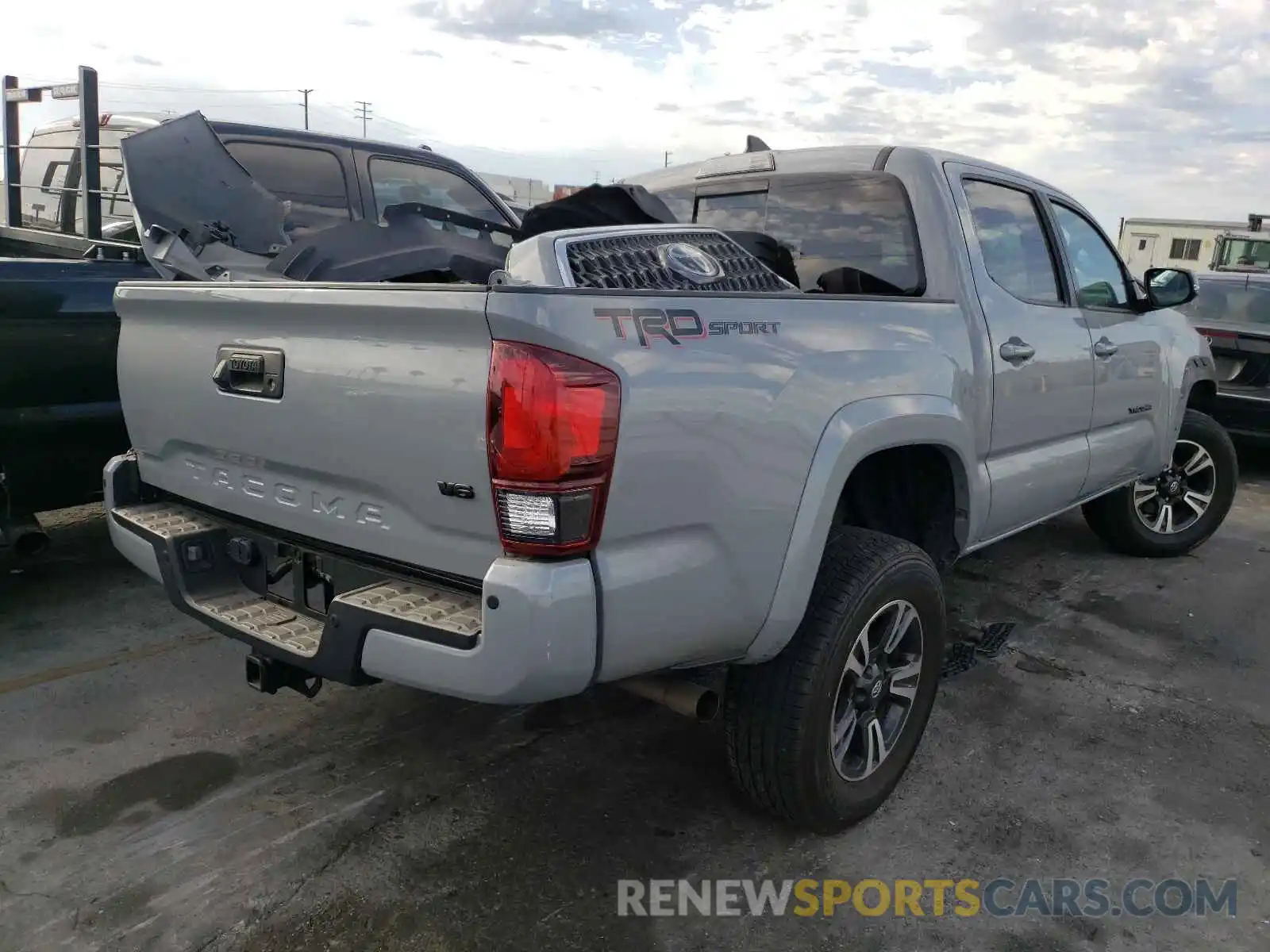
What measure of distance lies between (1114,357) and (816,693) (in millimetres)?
2554

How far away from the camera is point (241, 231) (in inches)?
154

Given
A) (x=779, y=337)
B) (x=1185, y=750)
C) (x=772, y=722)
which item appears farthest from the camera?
(x=1185, y=750)

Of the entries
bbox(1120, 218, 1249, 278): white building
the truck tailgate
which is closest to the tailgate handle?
the truck tailgate

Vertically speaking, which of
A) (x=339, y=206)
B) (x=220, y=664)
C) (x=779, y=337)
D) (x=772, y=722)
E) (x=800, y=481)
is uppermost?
(x=339, y=206)

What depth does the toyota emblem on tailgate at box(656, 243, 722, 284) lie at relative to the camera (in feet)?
8.34

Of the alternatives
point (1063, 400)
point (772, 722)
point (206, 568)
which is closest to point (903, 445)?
point (772, 722)

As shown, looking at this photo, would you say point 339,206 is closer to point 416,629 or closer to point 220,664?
point 220,664

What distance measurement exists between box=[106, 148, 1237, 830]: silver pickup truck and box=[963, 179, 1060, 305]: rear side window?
0.03m

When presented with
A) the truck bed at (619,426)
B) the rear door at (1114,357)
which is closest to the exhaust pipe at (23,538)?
the truck bed at (619,426)

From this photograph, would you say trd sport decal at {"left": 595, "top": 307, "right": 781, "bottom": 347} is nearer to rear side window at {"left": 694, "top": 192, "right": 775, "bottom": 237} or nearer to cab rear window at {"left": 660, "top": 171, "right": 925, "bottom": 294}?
cab rear window at {"left": 660, "top": 171, "right": 925, "bottom": 294}

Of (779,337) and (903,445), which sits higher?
(779,337)

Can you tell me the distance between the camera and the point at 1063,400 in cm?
389

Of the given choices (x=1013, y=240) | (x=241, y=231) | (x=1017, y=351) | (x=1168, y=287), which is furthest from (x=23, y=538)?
(x=1168, y=287)

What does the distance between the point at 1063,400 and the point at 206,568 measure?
3.15 m
